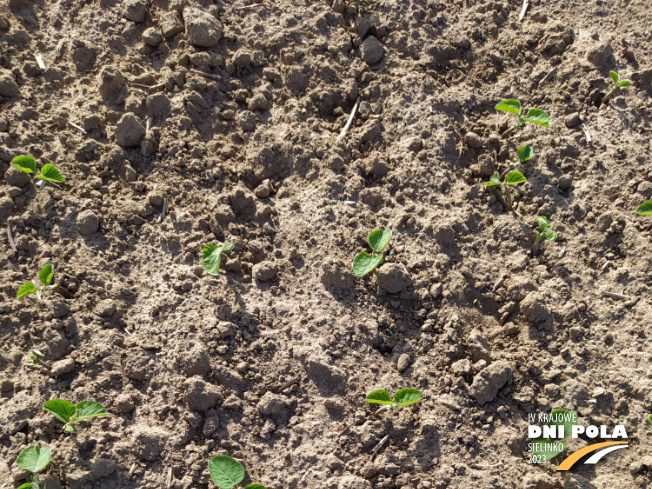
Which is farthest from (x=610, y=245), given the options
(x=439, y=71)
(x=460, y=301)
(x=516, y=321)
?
(x=439, y=71)

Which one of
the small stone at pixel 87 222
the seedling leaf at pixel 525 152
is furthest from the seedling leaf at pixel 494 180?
the small stone at pixel 87 222

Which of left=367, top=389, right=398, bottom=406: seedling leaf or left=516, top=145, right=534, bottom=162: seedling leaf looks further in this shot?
left=516, top=145, right=534, bottom=162: seedling leaf

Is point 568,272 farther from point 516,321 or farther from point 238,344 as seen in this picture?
point 238,344

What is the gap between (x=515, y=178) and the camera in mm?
2447

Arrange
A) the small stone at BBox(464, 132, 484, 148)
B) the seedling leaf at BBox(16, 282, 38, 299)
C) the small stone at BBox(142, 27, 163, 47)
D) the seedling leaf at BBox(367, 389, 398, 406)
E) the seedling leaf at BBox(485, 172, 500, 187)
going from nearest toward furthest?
the seedling leaf at BBox(367, 389, 398, 406), the seedling leaf at BBox(16, 282, 38, 299), the seedling leaf at BBox(485, 172, 500, 187), the small stone at BBox(464, 132, 484, 148), the small stone at BBox(142, 27, 163, 47)

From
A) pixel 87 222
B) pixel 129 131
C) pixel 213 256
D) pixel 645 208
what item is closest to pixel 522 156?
pixel 645 208

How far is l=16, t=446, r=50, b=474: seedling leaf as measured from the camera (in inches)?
73.2

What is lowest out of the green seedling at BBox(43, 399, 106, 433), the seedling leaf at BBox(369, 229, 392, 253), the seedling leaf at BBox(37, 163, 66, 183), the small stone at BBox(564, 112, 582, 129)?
the green seedling at BBox(43, 399, 106, 433)

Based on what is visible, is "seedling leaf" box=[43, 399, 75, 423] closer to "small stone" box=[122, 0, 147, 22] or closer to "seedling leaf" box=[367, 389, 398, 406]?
"seedling leaf" box=[367, 389, 398, 406]

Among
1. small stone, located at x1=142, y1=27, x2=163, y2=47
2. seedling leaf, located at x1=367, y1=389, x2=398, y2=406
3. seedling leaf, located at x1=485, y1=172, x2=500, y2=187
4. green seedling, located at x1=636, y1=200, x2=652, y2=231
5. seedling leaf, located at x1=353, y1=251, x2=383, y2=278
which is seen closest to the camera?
seedling leaf, located at x1=367, y1=389, x2=398, y2=406

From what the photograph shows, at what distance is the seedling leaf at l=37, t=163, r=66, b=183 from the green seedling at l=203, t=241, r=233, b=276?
75cm

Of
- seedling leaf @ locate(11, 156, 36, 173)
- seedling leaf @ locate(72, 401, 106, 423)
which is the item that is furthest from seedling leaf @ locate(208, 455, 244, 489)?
seedling leaf @ locate(11, 156, 36, 173)

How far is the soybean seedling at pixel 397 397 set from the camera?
2.00 m

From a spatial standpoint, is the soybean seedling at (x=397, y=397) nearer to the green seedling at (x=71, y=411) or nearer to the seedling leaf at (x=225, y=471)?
the seedling leaf at (x=225, y=471)
